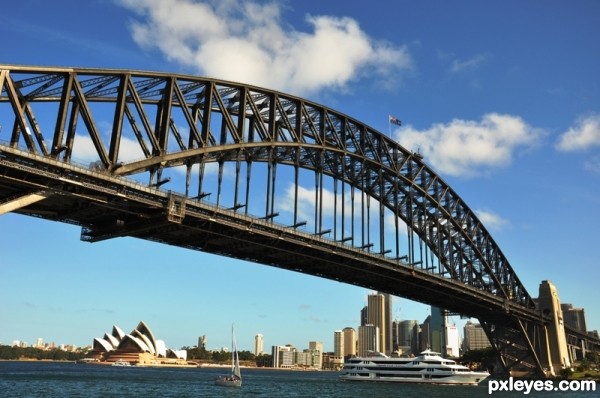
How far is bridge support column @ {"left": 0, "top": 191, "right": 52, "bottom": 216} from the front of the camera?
37.1 m

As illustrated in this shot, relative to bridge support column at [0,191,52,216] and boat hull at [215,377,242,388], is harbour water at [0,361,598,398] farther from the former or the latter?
bridge support column at [0,191,52,216]

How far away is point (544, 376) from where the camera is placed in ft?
358

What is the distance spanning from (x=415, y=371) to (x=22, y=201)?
3210 inches

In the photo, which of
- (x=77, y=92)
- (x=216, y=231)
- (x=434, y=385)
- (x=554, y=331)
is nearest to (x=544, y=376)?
(x=554, y=331)

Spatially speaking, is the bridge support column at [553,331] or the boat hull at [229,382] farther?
the bridge support column at [553,331]

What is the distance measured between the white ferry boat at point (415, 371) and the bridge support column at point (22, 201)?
78731 mm

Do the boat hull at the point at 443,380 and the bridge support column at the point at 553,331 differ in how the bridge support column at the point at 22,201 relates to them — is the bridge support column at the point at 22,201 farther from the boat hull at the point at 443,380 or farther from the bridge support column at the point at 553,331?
the bridge support column at the point at 553,331

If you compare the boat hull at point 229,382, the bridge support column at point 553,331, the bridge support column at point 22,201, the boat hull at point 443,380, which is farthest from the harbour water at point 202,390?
the bridge support column at point 22,201

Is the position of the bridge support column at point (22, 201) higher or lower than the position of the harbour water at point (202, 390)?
higher

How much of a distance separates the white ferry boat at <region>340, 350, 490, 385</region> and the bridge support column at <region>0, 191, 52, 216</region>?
78731 millimetres

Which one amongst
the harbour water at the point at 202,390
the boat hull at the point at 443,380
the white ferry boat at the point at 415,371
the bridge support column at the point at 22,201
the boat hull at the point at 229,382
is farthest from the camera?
the white ferry boat at the point at 415,371

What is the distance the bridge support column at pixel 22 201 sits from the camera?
37.1 m

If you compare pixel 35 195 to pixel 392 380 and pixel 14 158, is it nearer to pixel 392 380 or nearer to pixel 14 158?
pixel 14 158

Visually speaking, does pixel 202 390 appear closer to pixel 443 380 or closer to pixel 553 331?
pixel 443 380
